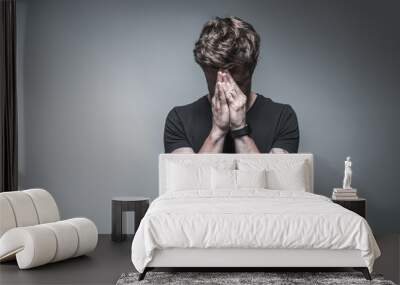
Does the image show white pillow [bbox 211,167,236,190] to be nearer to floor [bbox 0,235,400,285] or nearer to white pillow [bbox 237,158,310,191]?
white pillow [bbox 237,158,310,191]

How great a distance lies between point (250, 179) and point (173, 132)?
1.25 metres

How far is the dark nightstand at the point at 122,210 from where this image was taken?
6.49 meters

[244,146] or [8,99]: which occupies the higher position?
[8,99]

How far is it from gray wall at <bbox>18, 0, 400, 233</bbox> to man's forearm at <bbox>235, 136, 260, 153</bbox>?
53cm

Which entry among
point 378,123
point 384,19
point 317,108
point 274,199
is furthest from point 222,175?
point 384,19

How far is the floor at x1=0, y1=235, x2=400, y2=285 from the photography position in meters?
4.71

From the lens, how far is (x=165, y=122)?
23.1 ft

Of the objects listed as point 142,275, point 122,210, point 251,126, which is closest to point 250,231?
point 142,275

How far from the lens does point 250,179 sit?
6.16 meters

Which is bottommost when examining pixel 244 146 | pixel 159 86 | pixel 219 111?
pixel 244 146

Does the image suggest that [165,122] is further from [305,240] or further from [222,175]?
[305,240]

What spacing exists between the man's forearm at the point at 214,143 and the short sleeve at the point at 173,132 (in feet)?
0.74

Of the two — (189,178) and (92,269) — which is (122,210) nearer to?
(189,178)

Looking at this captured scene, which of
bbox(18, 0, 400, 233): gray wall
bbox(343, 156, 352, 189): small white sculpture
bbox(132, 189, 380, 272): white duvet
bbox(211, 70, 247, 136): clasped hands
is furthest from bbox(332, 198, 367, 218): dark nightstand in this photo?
bbox(132, 189, 380, 272): white duvet
